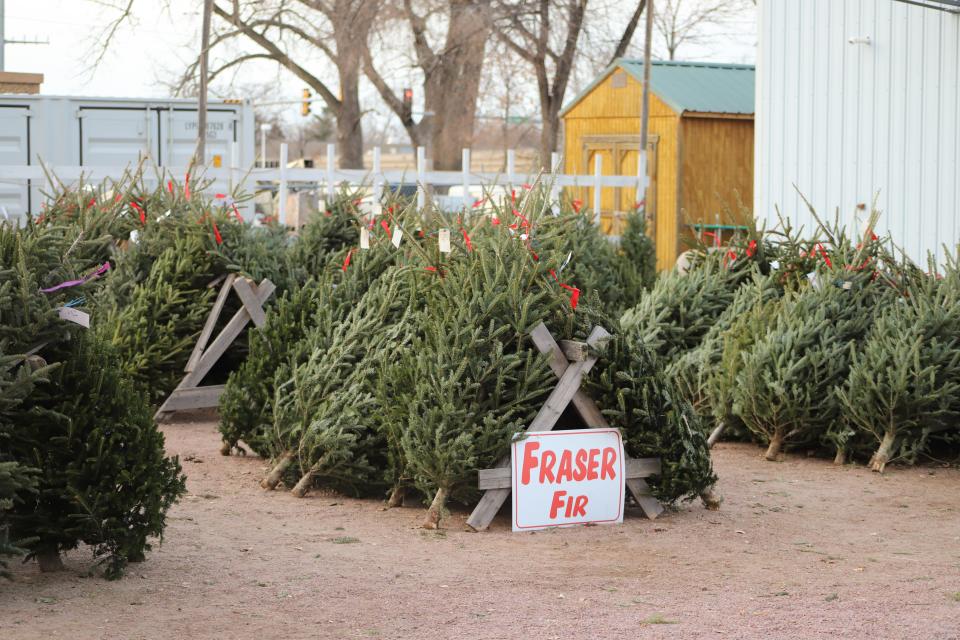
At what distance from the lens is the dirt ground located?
5.04 meters

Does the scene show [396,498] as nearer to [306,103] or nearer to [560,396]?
[560,396]

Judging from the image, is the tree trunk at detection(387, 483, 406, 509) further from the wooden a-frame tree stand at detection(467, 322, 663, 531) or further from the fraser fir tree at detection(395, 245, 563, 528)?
the wooden a-frame tree stand at detection(467, 322, 663, 531)

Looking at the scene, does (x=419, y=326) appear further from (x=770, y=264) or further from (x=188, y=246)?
(x=770, y=264)

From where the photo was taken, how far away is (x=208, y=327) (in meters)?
10.4

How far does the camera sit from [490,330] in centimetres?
681

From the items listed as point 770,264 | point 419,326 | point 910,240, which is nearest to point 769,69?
point 910,240

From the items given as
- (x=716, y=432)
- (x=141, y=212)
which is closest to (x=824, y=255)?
(x=716, y=432)

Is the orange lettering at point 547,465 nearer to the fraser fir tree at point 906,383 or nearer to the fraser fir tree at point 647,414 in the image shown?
the fraser fir tree at point 647,414

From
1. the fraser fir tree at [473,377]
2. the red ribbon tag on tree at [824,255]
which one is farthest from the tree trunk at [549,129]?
the fraser fir tree at [473,377]

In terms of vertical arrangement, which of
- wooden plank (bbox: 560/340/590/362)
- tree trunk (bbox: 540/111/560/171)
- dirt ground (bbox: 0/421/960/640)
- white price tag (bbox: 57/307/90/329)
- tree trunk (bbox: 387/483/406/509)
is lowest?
dirt ground (bbox: 0/421/960/640)

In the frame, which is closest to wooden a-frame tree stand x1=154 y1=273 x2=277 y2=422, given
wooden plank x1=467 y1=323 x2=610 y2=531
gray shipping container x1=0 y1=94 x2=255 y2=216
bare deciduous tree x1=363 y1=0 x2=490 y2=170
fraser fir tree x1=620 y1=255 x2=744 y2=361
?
fraser fir tree x1=620 y1=255 x2=744 y2=361

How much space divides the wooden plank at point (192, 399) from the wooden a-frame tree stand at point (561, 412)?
4.00 meters

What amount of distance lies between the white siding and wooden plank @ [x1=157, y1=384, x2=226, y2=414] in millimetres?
5991

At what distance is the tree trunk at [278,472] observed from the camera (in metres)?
7.71
